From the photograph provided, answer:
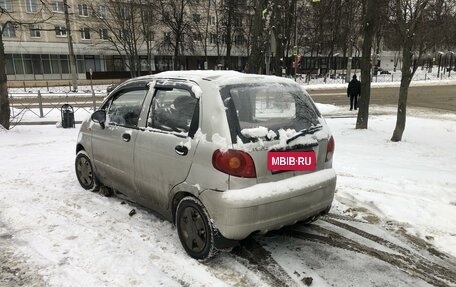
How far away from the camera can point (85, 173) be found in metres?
5.99

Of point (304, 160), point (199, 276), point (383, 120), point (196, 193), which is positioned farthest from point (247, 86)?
point (383, 120)

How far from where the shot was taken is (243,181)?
3.55 meters

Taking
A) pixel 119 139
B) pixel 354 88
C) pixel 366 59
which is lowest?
pixel 354 88

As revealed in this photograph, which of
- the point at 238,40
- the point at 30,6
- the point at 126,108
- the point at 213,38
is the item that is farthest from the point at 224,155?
the point at 30,6

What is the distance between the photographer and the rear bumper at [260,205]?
3.51 m

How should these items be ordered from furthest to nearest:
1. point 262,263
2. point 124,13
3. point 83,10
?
point 83,10 < point 124,13 < point 262,263

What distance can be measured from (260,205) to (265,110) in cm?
108

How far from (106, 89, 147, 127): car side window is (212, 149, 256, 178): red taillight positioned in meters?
1.50

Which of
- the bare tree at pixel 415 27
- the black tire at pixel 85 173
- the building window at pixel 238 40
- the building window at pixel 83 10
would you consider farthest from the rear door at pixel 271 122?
the building window at pixel 83 10

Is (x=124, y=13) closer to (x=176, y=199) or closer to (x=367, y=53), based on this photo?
(x=367, y=53)

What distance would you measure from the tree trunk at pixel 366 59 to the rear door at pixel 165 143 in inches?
362

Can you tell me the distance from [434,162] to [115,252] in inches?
281

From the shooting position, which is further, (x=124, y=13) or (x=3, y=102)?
(x=124, y=13)

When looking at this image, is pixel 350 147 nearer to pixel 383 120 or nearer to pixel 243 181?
pixel 383 120
